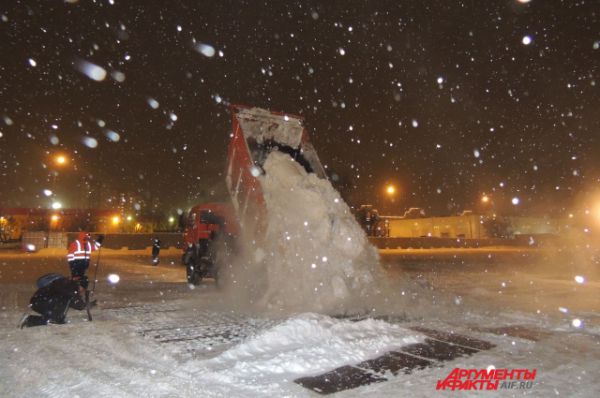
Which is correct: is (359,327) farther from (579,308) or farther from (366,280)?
(579,308)

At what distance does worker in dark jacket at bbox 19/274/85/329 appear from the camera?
278 inches

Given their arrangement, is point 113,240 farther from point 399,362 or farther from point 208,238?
point 399,362

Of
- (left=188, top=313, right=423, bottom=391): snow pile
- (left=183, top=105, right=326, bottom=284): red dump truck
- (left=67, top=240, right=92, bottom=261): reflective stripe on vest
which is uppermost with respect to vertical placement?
(left=183, top=105, right=326, bottom=284): red dump truck

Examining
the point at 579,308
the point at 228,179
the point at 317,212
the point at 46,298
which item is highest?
the point at 228,179

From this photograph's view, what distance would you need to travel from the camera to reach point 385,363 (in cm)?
527

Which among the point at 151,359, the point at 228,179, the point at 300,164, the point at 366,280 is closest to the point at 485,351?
the point at 366,280

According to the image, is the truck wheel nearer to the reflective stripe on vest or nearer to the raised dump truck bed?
the raised dump truck bed

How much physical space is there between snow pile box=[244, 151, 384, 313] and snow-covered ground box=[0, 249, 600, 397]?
0.60 metres

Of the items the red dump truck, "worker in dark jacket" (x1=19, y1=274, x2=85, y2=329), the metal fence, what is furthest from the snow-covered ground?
the metal fence

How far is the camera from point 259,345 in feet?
18.8

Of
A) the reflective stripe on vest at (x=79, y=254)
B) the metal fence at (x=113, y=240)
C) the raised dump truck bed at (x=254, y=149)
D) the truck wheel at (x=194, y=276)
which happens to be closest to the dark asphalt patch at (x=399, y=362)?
the raised dump truck bed at (x=254, y=149)

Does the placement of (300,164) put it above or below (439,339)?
above

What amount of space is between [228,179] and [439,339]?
264 inches

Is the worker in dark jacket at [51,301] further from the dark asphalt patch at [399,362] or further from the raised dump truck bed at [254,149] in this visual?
the dark asphalt patch at [399,362]
